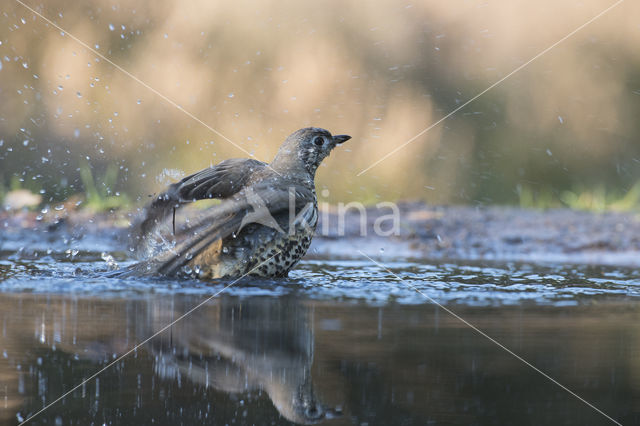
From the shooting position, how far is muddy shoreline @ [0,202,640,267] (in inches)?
216

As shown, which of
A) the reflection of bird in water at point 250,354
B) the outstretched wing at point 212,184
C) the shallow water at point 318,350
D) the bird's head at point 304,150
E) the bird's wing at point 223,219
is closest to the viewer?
the shallow water at point 318,350

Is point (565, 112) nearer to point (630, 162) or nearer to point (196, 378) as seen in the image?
point (630, 162)

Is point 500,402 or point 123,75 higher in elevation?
point 123,75

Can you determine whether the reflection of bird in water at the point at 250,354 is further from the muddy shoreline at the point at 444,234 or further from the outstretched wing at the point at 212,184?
the muddy shoreline at the point at 444,234

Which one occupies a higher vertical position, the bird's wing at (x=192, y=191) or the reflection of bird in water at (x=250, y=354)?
the bird's wing at (x=192, y=191)

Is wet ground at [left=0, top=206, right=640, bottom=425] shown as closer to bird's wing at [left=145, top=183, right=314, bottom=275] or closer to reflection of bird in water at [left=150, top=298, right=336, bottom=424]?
reflection of bird in water at [left=150, top=298, right=336, bottom=424]

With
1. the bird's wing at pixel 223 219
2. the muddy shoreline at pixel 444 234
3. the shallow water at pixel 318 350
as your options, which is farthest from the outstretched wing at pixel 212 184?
the muddy shoreline at pixel 444 234

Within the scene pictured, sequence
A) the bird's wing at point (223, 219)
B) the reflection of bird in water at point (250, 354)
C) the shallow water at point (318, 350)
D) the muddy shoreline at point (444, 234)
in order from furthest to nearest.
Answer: the muddy shoreline at point (444, 234) → the bird's wing at point (223, 219) → the reflection of bird in water at point (250, 354) → the shallow water at point (318, 350)

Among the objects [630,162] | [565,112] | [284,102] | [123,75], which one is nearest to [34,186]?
[123,75]

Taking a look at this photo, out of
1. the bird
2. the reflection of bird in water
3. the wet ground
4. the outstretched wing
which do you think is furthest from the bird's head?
the reflection of bird in water

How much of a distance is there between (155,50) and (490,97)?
13.1ft

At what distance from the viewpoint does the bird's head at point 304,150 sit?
14.6ft

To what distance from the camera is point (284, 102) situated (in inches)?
365

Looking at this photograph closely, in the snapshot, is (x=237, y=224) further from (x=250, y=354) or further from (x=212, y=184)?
(x=250, y=354)
